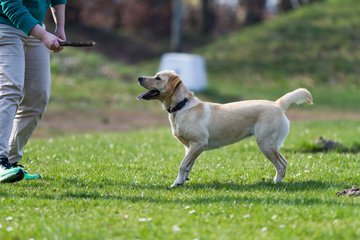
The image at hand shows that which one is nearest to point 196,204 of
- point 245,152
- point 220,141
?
point 220,141

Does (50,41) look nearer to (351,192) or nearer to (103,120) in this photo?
(351,192)

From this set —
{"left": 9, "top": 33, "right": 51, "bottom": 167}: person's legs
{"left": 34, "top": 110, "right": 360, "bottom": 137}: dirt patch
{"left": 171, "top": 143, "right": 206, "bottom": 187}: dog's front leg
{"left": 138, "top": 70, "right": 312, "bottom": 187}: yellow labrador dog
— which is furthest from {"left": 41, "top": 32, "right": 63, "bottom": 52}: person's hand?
{"left": 34, "top": 110, "right": 360, "bottom": 137}: dirt patch

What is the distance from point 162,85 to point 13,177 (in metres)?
1.84

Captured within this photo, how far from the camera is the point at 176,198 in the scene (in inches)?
253

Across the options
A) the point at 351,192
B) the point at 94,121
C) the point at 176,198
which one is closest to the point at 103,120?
the point at 94,121

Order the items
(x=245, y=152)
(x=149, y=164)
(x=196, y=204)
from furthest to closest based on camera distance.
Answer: (x=245, y=152), (x=149, y=164), (x=196, y=204)

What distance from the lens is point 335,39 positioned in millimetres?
29109

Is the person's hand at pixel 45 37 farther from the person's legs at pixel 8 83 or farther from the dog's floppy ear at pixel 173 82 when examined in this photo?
the dog's floppy ear at pixel 173 82

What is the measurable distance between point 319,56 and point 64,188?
22.3 meters

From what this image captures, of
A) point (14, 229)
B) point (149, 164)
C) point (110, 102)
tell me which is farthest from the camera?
point (110, 102)

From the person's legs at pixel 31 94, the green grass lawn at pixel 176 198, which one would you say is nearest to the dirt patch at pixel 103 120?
the green grass lawn at pixel 176 198

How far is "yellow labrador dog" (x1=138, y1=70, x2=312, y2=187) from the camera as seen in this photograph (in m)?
7.40

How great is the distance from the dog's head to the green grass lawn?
94cm

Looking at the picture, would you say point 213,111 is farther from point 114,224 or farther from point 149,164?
point 114,224
